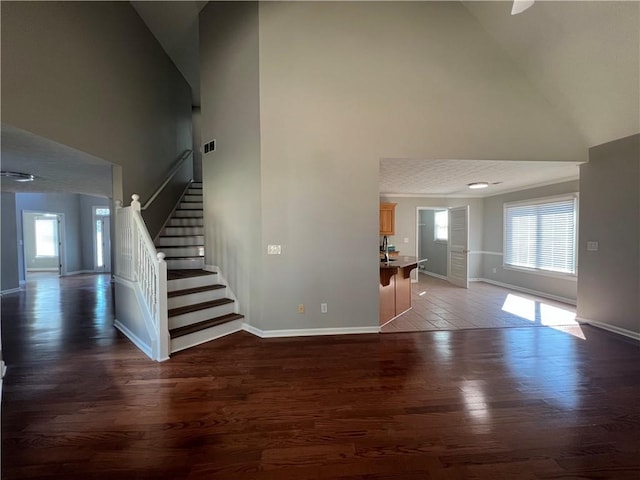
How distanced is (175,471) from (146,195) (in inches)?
164

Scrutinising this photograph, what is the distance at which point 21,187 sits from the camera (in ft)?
19.0

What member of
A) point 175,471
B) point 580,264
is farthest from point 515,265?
point 175,471

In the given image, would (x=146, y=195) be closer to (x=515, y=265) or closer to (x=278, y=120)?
(x=278, y=120)

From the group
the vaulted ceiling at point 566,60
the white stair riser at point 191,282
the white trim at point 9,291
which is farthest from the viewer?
the white trim at point 9,291

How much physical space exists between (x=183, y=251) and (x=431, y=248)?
7.49 m

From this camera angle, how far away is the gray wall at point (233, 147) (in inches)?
147

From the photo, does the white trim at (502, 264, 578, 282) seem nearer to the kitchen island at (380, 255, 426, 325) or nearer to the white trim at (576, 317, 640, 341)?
the white trim at (576, 317, 640, 341)

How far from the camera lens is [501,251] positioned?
7.26 m

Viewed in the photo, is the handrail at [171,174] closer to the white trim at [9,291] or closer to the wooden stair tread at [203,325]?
the wooden stair tread at [203,325]

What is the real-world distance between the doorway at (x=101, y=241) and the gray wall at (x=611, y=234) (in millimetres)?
12625

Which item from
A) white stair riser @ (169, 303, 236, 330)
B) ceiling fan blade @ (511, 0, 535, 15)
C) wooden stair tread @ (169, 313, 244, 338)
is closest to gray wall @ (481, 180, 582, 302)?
ceiling fan blade @ (511, 0, 535, 15)

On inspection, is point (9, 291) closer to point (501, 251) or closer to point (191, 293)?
point (191, 293)

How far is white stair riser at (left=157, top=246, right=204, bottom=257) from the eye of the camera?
477cm

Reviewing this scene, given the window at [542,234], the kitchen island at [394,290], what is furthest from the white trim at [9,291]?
the window at [542,234]
